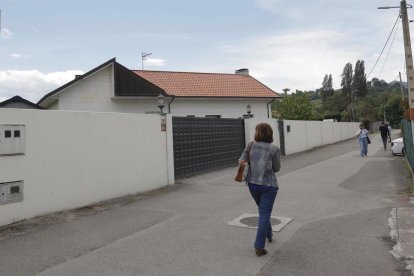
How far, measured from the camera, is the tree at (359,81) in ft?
328

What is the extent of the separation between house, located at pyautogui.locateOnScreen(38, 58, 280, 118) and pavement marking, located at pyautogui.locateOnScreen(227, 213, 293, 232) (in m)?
13.5

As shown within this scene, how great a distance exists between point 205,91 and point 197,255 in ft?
75.9

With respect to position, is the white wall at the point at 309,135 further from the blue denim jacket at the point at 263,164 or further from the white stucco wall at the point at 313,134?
the blue denim jacket at the point at 263,164

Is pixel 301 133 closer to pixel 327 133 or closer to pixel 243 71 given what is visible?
pixel 327 133

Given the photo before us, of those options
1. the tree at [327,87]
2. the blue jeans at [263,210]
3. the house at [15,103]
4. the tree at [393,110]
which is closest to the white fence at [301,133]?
the house at [15,103]

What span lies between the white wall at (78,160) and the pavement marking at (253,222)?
3.28 metres

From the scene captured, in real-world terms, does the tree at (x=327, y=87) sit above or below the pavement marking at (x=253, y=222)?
above

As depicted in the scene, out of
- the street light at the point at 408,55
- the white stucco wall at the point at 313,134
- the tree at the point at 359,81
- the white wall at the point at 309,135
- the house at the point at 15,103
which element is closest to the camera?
the street light at the point at 408,55

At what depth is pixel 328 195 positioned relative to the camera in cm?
933

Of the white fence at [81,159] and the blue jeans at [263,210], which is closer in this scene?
the blue jeans at [263,210]

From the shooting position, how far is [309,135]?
25969mm

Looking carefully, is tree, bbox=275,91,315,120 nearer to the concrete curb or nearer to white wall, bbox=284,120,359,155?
white wall, bbox=284,120,359,155

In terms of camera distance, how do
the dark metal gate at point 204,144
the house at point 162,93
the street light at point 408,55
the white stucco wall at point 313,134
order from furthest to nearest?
the white stucco wall at point 313,134, the house at point 162,93, the dark metal gate at point 204,144, the street light at point 408,55

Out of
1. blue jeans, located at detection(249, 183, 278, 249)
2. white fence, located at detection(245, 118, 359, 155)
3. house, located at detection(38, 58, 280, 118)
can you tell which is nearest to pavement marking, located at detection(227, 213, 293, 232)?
blue jeans, located at detection(249, 183, 278, 249)
